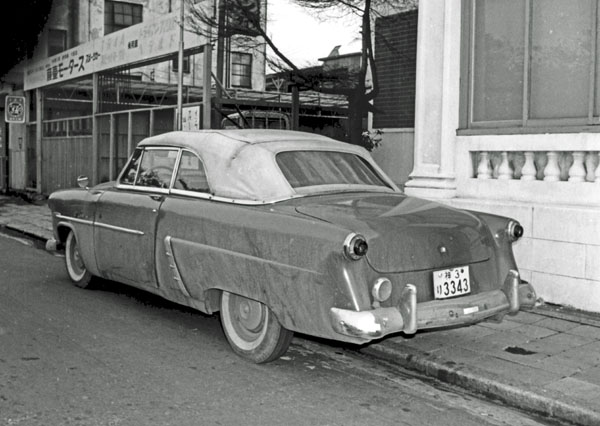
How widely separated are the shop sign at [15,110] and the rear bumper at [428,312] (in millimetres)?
17811

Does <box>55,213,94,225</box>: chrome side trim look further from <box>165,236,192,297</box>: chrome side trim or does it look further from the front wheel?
the front wheel

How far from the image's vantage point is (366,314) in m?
4.51

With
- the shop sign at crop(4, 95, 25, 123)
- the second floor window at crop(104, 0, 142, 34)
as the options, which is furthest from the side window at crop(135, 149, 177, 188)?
the second floor window at crop(104, 0, 142, 34)

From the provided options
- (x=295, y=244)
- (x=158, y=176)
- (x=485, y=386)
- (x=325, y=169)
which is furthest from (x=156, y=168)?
(x=485, y=386)

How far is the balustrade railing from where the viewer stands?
7.07m

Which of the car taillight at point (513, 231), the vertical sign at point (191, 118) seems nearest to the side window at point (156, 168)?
the car taillight at point (513, 231)

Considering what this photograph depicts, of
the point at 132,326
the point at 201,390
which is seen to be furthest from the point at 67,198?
the point at 201,390

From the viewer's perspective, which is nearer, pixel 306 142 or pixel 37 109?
pixel 306 142

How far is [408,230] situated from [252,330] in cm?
143

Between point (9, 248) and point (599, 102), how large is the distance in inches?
343

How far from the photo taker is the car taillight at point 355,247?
450 cm

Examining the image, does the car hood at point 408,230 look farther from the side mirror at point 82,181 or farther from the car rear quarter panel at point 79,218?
the side mirror at point 82,181

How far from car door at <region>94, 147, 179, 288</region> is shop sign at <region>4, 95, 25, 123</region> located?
14585 mm

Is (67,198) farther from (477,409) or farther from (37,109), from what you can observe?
(37,109)
